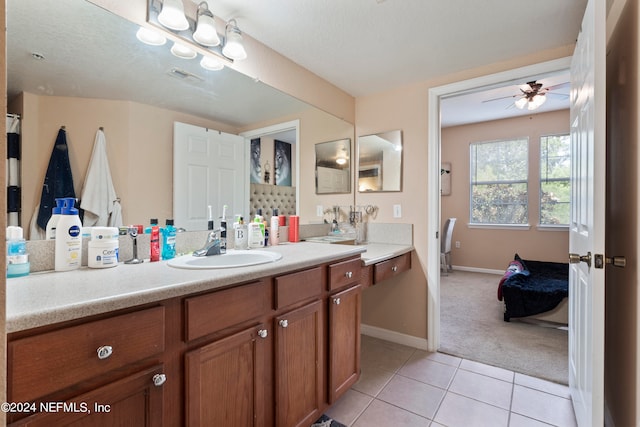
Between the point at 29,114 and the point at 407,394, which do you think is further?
the point at 407,394

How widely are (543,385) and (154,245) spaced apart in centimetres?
244

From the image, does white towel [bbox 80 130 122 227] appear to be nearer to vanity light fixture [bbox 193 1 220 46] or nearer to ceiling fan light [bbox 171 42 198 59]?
ceiling fan light [bbox 171 42 198 59]

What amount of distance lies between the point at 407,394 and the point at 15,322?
75.2 inches

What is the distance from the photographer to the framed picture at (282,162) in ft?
7.26

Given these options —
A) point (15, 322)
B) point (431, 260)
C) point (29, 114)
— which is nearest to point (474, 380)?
point (431, 260)

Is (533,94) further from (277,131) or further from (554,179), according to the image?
(277,131)

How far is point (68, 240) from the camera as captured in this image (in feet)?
3.60

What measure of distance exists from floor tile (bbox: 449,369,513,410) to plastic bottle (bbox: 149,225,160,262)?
1.89 meters

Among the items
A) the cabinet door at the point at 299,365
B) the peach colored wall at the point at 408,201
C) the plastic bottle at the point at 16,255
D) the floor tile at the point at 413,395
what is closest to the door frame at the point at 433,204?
the peach colored wall at the point at 408,201

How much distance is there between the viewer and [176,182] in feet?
5.14

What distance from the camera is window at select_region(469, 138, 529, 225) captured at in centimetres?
470

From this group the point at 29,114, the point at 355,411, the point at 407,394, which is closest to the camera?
the point at 29,114

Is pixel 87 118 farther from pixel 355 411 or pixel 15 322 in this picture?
pixel 355 411

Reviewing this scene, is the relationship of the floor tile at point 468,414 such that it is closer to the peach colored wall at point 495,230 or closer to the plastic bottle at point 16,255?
the plastic bottle at point 16,255
